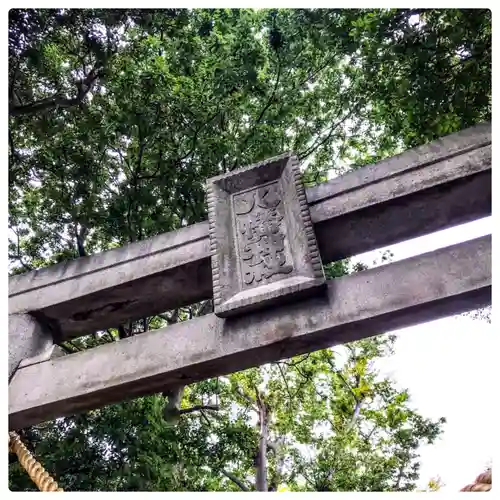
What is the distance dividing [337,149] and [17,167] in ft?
12.0

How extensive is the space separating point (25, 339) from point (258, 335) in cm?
137

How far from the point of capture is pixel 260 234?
2629 mm

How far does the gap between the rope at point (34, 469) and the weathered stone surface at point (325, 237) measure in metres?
0.71

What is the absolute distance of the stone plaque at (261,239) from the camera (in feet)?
7.72

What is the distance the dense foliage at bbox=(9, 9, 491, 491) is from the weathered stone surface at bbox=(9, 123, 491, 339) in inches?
45.6

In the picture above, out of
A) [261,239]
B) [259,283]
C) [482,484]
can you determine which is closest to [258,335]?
[259,283]

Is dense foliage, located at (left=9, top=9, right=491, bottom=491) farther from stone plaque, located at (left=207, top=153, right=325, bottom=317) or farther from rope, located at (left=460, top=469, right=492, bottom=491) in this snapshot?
rope, located at (left=460, top=469, right=492, bottom=491)

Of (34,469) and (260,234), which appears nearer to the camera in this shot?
(34,469)

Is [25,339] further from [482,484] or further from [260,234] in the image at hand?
[482,484]

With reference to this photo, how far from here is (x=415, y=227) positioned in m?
2.48

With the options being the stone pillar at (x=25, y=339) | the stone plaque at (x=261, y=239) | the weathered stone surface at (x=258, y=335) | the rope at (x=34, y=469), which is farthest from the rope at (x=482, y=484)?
the stone pillar at (x=25, y=339)

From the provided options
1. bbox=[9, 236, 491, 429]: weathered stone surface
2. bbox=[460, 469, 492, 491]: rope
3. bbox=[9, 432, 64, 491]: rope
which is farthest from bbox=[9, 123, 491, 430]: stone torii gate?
bbox=[460, 469, 492, 491]: rope

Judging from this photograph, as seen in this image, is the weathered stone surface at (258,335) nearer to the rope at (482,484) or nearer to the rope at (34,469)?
the rope at (34,469)
